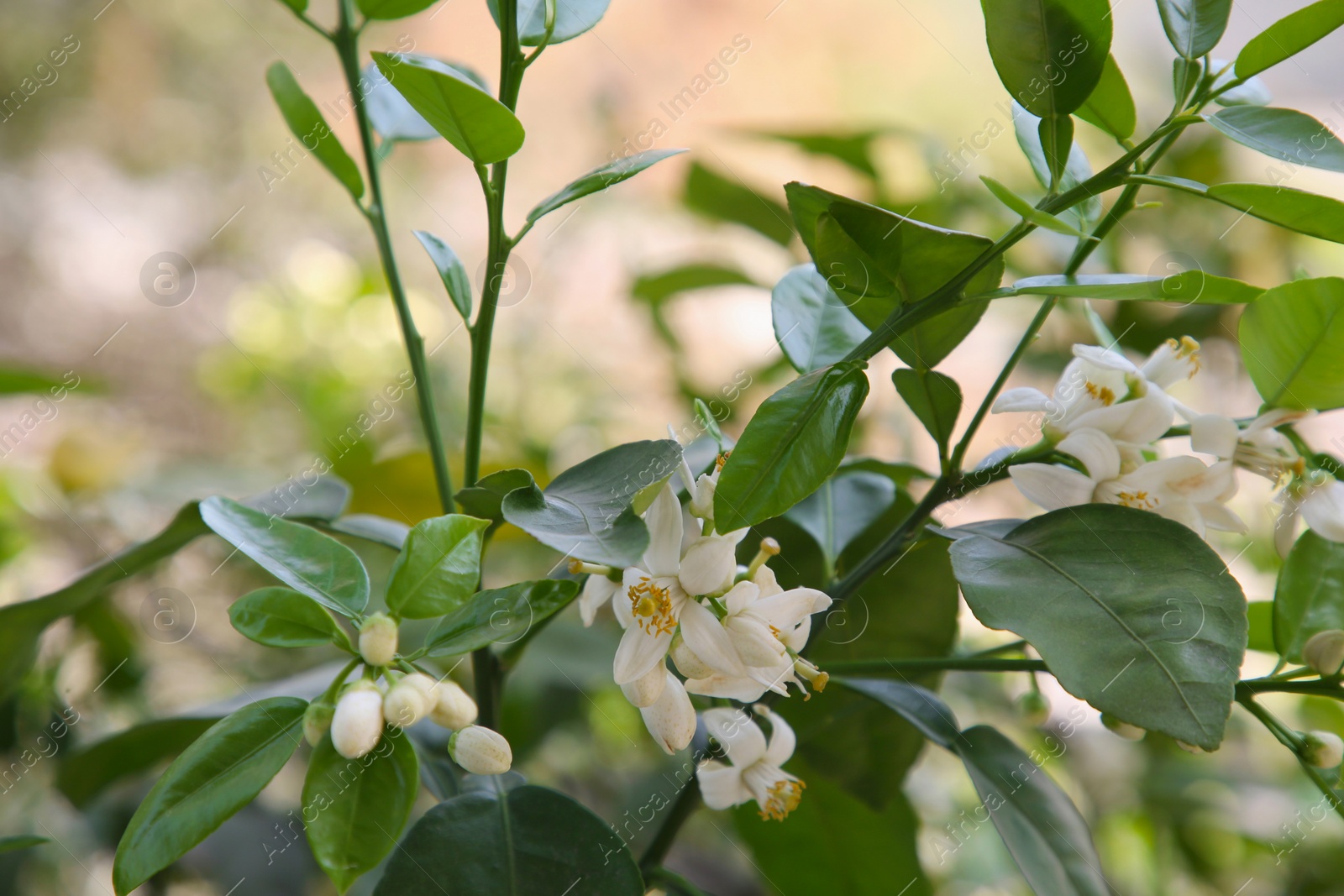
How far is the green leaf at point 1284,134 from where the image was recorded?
33 cm

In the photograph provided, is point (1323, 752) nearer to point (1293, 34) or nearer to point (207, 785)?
point (1293, 34)

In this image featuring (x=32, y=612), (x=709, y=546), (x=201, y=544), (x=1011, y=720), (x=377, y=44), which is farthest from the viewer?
(x=377, y=44)

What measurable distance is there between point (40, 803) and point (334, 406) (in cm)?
50

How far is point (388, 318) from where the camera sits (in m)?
1.20

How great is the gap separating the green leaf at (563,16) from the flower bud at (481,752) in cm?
28

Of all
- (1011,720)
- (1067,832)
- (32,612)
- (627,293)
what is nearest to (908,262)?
(1067,832)

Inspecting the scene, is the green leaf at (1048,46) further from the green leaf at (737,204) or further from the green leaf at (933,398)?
the green leaf at (737,204)

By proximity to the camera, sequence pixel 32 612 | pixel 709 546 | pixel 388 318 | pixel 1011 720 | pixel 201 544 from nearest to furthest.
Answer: pixel 709 546 → pixel 32 612 → pixel 1011 720 → pixel 201 544 → pixel 388 318

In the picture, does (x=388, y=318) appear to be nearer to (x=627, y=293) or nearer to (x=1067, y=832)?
(x=627, y=293)

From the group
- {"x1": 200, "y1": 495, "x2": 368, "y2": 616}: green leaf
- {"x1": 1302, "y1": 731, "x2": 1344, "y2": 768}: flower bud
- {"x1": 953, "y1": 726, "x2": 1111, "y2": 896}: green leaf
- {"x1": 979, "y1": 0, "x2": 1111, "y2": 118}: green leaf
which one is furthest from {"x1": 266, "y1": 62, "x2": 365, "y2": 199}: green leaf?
{"x1": 1302, "y1": 731, "x2": 1344, "y2": 768}: flower bud

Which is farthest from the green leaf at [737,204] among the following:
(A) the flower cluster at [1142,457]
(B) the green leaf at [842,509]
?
(A) the flower cluster at [1142,457]

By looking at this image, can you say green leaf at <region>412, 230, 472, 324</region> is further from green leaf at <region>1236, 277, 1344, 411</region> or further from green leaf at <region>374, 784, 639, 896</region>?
green leaf at <region>1236, 277, 1344, 411</region>

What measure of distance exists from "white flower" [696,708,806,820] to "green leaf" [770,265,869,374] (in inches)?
6.3

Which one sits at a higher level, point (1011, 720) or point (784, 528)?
point (784, 528)
